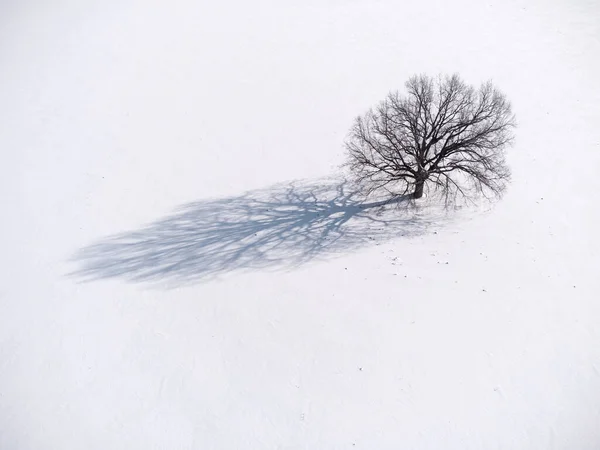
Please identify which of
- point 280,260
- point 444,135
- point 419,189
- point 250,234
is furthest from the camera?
point 419,189

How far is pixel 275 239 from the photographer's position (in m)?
18.5

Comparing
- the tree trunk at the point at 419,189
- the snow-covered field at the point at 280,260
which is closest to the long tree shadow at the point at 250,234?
the snow-covered field at the point at 280,260

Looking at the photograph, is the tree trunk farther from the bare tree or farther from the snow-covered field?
the snow-covered field

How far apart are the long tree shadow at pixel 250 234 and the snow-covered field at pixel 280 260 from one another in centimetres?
9

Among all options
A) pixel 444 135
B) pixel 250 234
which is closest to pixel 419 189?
pixel 444 135

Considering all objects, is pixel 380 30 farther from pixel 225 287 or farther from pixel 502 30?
pixel 225 287

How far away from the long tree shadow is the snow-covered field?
0.29 feet

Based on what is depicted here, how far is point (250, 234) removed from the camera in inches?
742

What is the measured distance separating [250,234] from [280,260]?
206 cm

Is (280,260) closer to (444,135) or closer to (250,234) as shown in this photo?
(250,234)

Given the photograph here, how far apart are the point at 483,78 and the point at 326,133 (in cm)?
1042

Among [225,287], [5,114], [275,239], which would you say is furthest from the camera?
[5,114]

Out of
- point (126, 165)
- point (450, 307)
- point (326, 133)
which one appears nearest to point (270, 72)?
point (326, 133)

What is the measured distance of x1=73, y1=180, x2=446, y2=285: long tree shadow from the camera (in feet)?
57.5
